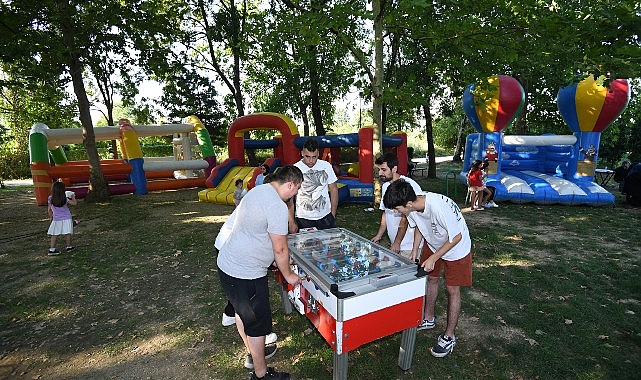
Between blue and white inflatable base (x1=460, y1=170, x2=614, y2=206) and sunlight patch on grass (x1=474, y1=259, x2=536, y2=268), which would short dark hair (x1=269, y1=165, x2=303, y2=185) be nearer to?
sunlight patch on grass (x1=474, y1=259, x2=536, y2=268)

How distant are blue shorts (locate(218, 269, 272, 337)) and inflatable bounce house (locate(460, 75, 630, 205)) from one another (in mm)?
8803

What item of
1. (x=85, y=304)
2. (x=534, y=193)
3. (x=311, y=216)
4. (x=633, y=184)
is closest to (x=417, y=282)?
(x=311, y=216)

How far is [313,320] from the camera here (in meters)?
2.85

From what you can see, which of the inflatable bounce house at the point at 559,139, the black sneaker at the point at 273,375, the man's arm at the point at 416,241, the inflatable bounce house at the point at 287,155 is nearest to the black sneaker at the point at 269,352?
the black sneaker at the point at 273,375

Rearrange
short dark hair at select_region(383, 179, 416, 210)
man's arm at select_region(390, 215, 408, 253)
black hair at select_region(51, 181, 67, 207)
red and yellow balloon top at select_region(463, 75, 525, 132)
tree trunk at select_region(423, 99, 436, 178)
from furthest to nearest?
1. tree trunk at select_region(423, 99, 436, 178)
2. red and yellow balloon top at select_region(463, 75, 525, 132)
3. black hair at select_region(51, 181, 67, 207)
4. man's arm at select_region(390, 215, 408, 253)
5. short dark hair at select_region(383, 179, 416, 210)

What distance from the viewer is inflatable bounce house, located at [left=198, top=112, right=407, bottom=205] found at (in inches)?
401

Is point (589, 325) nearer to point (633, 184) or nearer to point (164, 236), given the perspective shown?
point (164, 236)

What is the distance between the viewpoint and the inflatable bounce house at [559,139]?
9867 mm

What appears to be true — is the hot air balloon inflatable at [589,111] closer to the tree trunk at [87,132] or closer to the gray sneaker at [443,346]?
the gray sneaker at [443,346]

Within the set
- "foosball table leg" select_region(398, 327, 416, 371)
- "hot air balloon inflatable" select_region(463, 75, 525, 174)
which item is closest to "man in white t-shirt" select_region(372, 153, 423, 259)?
"foosball table leg" select_region(398, 327, 416, 371)

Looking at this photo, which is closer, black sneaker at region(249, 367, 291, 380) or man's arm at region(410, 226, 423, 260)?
black sneaker at region(249, 367, 291, 380)

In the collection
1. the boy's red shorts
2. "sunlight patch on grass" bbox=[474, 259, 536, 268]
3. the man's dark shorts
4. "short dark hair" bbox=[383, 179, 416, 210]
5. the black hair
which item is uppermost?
"short dark hair" bbox=[383, 179, 416, 210]

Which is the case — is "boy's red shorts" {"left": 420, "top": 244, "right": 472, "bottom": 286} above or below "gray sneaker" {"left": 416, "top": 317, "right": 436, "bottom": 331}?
above

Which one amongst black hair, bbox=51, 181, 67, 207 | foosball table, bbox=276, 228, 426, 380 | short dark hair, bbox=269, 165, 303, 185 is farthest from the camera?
black hair, bbox=51, 181, 67, 207
